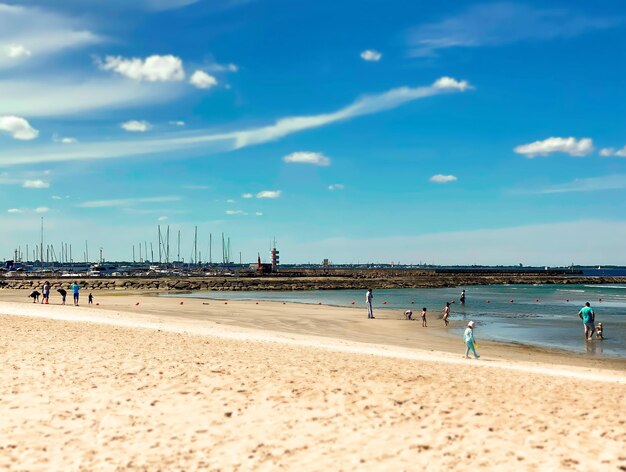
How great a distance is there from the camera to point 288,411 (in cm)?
1134

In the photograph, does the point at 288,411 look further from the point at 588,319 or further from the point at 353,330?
the point at 588,319

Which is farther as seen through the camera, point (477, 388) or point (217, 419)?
point (477, 388)

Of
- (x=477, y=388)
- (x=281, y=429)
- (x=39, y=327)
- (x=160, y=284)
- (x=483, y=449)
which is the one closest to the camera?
(x=483, y=449)

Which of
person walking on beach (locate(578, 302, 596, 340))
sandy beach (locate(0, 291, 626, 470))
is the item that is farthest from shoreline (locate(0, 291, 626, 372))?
sandy beach (locate(0, 291, 626, 470))

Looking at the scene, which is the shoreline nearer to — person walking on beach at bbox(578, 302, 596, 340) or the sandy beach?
person walking on beach at bbox(578, 302, 596, 340)

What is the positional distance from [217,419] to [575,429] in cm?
687

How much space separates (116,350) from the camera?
714 inches

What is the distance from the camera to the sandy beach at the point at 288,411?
29.5 ft

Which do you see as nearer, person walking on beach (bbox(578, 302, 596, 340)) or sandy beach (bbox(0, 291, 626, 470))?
sandy beach (bbox(0, 291, 626, 470))

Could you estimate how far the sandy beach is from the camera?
8.99 m

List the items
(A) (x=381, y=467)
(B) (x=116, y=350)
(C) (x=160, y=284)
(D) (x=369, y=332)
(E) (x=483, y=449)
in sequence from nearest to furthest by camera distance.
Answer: (A) (x=381, y=467), (E) (x=483, y=449), (B) (x=116, y=350), (D) (x=369, y=332), (C) (x=160, y=284)

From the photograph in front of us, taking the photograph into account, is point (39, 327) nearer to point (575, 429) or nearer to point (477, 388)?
point (477, 388)

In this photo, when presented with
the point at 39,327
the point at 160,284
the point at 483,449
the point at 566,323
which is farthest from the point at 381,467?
the point at 160,284

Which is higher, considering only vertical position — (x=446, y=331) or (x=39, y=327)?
(x=39, y=327)
